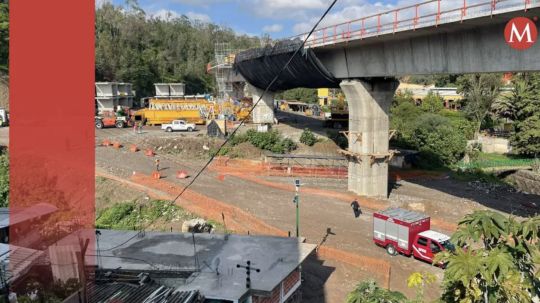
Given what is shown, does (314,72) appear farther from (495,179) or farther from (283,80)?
(495,179)

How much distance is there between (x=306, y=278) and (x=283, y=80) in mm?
26035

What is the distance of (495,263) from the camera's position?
7312 mm

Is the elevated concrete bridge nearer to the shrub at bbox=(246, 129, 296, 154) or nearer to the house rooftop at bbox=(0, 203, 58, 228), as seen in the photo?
the shrub at bbox=(246, 129, 296, 154)

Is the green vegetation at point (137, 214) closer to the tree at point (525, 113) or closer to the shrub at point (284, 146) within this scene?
the shrub at point (284, 146)

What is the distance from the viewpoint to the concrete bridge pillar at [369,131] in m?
32.5

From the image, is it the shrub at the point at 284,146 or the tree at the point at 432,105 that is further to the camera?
the tree at the point at 432,105

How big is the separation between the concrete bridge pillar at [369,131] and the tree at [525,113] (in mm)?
29102

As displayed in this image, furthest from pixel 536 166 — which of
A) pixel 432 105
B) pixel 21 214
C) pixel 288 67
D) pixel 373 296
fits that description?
pixel 21 214

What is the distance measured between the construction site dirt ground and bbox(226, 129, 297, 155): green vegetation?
12.1 ft

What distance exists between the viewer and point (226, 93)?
6725 cm

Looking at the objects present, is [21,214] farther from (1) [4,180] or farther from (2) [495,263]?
(2) [495,263]

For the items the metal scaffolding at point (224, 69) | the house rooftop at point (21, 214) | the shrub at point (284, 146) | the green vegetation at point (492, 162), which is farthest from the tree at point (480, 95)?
the house rooftop at point (21, 214)

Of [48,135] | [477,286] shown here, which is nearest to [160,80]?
[48,135]

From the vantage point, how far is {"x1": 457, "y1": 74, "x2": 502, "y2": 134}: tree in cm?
6719
